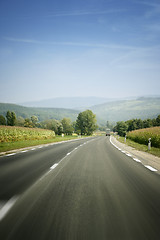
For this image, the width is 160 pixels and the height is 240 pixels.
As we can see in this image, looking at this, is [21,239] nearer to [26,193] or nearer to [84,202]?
[84,202]

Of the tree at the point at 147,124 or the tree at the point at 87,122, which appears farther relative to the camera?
the tree at the point at 147,124

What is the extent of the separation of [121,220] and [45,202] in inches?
57.3

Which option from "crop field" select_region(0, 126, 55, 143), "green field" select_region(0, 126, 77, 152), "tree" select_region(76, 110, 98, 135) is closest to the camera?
"green field" select_region(0, 126, 77, 152)

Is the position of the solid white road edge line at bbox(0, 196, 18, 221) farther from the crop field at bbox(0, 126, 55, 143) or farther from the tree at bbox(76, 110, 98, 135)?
the tree at bbox(76, 110, 98, 135)

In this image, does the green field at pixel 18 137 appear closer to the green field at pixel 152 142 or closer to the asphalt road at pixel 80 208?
the green field at pixel 152 142

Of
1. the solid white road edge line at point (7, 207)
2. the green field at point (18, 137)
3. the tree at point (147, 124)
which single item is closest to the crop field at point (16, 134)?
the green field at point (18, 137)

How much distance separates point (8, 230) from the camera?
8.30ft

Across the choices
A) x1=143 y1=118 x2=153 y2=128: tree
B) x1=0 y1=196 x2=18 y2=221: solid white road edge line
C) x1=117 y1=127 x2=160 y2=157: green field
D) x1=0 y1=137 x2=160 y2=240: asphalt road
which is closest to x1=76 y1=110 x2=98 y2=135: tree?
x1=143 y1=118 x2=153 y2=128: tree

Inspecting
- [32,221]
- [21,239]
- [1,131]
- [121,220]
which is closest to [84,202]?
[121,220]

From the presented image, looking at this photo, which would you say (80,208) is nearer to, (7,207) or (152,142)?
(7,207)

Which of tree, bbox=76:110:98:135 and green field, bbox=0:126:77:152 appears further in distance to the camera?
tree, bbox=76:110:98:135

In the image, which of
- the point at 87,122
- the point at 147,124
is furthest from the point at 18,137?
the point at 147,124

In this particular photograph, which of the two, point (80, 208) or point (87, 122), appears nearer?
point (80, 208)

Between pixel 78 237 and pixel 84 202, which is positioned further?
pixel 84 202
